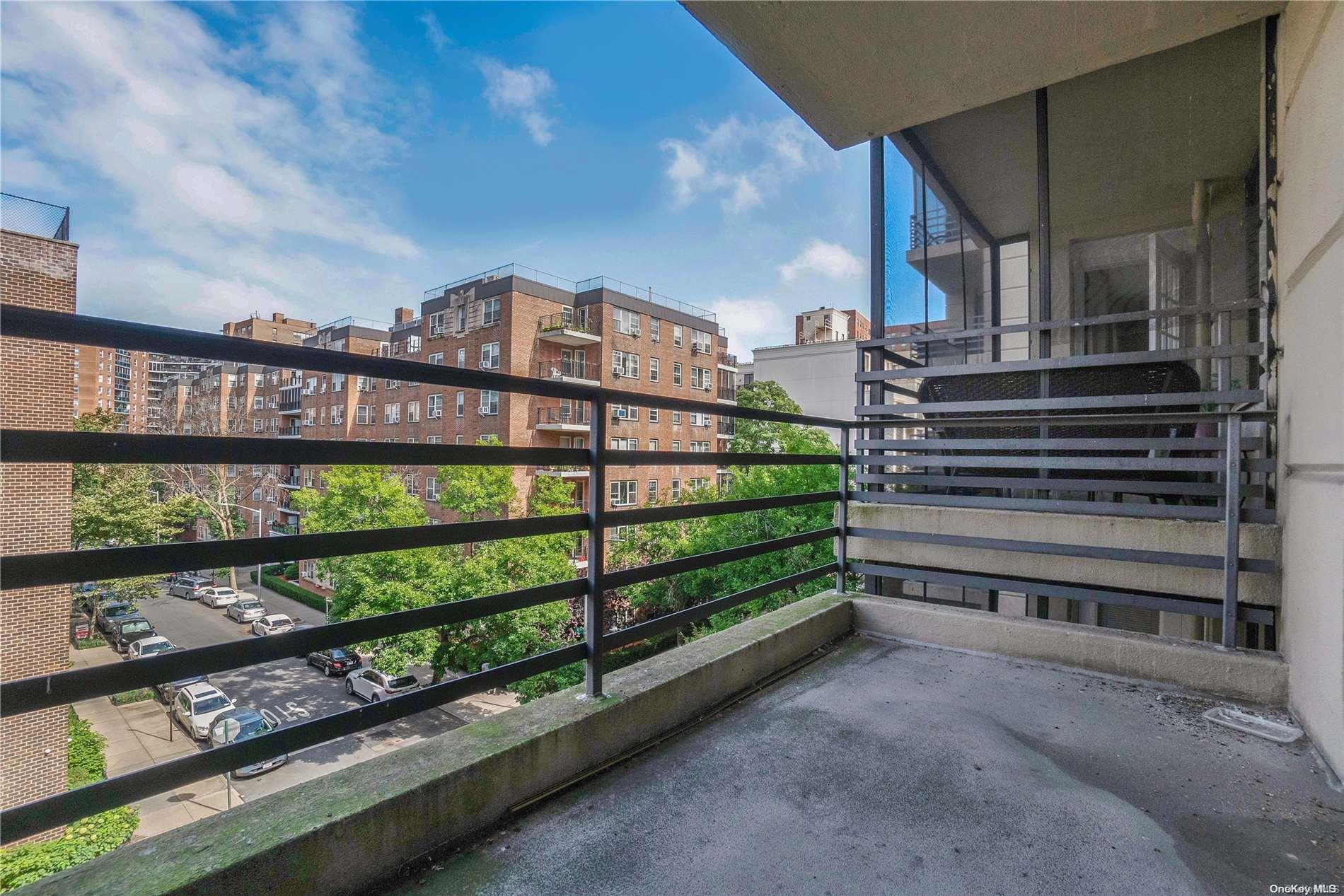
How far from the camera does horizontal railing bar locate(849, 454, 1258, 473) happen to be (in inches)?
97.3

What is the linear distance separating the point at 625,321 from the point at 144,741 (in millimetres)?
21168

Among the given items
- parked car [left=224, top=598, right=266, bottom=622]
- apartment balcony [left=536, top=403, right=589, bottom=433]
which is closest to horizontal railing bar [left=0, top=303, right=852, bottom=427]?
apartment balcony [left=536, top=403, right=589, bottom=433]

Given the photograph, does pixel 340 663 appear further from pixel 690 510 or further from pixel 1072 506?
pixel 1072 506

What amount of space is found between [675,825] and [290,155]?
221 feet

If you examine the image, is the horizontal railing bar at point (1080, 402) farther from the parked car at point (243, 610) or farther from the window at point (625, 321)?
the window at point (625, 321)

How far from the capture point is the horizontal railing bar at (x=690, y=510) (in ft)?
6.03

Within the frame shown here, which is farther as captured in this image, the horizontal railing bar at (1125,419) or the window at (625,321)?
the window at (625,321)

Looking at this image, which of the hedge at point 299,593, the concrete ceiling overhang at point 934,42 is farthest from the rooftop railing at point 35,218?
the hedge at point 299,593

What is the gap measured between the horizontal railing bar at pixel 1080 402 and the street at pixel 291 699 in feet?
47.2

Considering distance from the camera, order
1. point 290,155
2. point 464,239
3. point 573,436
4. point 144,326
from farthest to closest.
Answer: point 464,239 < point 290,155 < point 573,436 < point 144,326

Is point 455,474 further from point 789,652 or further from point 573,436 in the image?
point 789,652

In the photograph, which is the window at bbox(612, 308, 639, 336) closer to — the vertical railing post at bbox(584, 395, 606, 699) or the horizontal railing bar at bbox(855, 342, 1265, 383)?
the horizontal railing bar at bbox(855, 342, 1265, 383)

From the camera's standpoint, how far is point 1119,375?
3.18 metres

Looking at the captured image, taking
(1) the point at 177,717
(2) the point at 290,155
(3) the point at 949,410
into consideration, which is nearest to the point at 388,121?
(2) the point at 290,155
